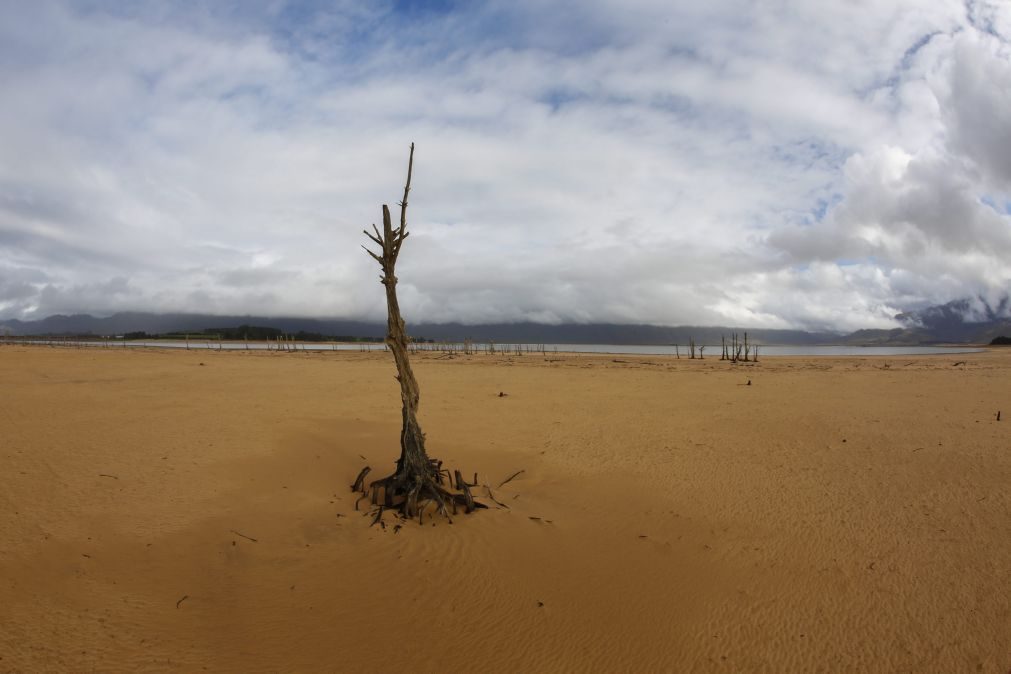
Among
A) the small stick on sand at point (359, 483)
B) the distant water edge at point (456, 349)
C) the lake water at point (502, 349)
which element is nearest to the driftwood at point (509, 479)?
the small stick on sand at point (359, 483)

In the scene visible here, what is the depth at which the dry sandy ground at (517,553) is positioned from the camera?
12.2 ft

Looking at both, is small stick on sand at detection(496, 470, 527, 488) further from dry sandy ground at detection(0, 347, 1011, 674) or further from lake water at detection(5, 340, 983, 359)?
lake water at detection(5, 340, 983, 359)

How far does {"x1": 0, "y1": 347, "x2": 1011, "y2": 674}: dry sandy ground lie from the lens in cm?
371

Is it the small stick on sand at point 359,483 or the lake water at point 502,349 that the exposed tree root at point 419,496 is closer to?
the small stick on sand at point 359,483

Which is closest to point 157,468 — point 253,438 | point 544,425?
point 253,438

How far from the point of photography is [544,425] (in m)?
11.6

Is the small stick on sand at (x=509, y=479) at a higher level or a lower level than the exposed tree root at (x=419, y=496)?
lower

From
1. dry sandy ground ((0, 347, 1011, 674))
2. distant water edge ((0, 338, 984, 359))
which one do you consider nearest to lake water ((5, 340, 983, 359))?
distant water edge ((0, 338, 984, 359))

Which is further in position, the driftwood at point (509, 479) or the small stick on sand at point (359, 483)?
the driftwood at point (509, 479)

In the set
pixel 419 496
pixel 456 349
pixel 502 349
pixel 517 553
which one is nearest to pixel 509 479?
pixel 419 496

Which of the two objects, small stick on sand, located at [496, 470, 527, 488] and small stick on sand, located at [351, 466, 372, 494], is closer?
small stick on sand, located at [351, 466, 372, 494]

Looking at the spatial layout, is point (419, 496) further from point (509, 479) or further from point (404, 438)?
point (509, 479)

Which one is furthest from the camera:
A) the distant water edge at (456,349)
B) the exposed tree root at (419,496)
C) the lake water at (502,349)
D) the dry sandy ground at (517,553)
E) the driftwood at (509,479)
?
the lake water at (502,349)

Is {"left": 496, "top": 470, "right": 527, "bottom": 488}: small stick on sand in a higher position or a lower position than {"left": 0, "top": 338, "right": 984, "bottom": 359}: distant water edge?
lower
